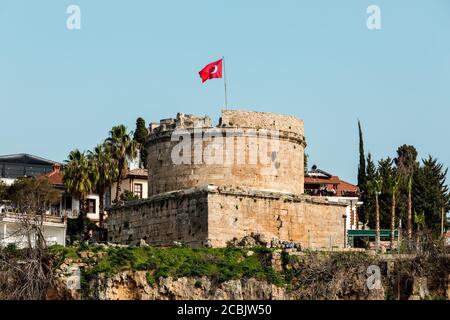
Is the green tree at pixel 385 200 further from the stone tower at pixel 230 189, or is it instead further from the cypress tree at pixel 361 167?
the stone tower at pixel 230 189

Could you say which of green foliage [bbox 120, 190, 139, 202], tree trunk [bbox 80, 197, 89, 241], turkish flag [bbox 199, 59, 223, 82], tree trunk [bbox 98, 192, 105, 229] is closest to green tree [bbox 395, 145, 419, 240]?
green foliage [bbox 120, 190, 139, 202]

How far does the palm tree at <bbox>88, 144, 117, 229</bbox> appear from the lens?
77188 mm

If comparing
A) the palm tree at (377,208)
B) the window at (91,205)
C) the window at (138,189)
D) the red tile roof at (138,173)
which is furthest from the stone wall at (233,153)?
the window at (91,205)

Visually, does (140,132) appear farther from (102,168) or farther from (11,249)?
(11,249)

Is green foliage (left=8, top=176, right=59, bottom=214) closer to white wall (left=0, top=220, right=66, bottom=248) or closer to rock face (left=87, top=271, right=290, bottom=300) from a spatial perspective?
white wall (left=0, top=220, right=66, bottom=248)

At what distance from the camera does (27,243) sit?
58.9 meters

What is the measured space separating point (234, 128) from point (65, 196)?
74.4 ft

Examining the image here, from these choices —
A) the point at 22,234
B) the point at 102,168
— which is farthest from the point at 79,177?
the point at 22,234

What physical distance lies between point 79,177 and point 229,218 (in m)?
17.3

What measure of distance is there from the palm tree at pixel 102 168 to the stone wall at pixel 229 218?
11677mm
